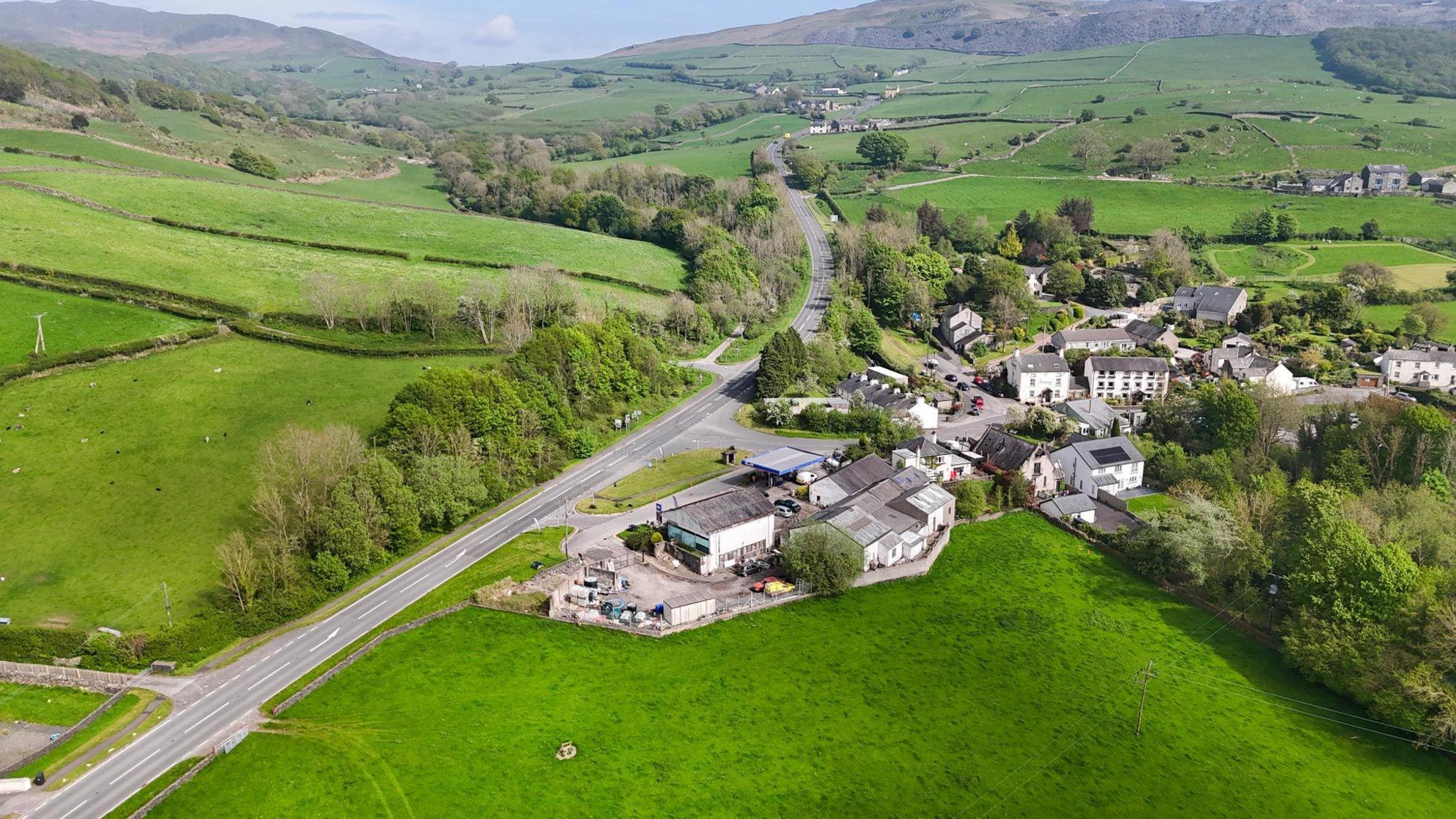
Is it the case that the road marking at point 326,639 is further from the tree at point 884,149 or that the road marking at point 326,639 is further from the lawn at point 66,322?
the tree at point 884,149

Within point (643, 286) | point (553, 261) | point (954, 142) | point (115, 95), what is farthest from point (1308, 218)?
point (115, 95)

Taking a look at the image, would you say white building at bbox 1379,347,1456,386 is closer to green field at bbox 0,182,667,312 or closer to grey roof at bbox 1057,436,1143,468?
grey roof at bbox 1057,436,1143,468

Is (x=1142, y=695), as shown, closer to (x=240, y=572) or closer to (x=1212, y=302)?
(x=240, y=572)

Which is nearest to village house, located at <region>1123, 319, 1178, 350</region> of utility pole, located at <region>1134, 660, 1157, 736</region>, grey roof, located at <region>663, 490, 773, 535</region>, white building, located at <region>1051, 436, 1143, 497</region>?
white building, located at <region>1051, 436, 1143, 497</region>

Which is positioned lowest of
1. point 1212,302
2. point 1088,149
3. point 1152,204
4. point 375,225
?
point 1212,302

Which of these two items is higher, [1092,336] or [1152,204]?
[1152,204]

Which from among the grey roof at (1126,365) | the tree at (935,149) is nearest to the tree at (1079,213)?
the tree at (935,149)

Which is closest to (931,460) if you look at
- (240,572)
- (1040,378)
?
(1040,378)
